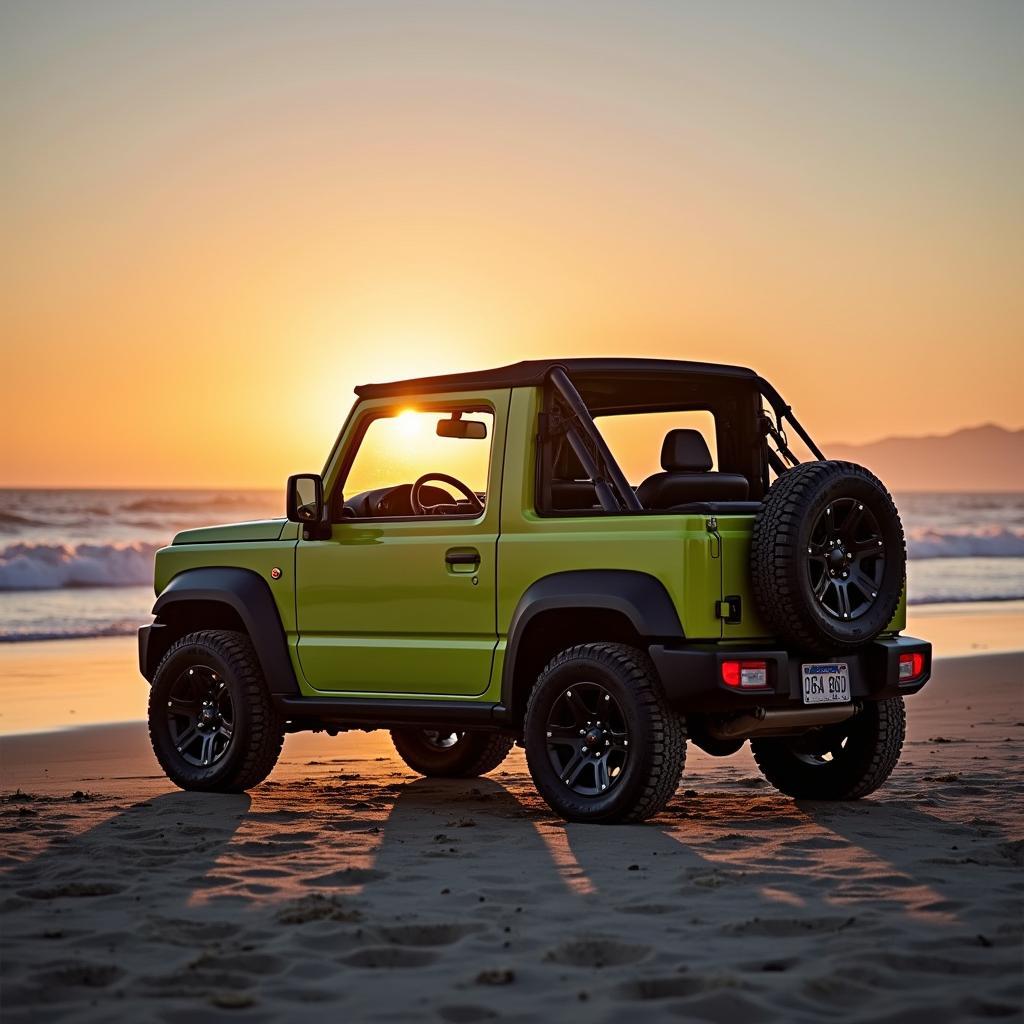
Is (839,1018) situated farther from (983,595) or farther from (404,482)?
(983,595)

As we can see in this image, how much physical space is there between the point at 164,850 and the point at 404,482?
2.39 metres

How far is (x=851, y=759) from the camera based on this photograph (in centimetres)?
809

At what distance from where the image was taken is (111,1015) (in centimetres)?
433

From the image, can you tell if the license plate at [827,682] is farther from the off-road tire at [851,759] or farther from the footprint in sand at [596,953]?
the footprint in sand at [596,953]

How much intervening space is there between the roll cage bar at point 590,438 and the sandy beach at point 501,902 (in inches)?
54.6

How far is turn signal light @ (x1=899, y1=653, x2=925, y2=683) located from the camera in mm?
7539

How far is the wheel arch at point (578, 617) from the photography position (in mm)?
6980

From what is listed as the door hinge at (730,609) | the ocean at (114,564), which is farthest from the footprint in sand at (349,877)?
the ocean at (114,564)

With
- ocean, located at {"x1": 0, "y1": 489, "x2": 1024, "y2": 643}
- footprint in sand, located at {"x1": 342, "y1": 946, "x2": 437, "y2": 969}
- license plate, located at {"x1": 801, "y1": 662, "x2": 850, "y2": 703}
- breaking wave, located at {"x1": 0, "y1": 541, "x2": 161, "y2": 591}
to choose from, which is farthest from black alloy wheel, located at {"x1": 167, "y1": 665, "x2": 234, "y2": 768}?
breaking wave, located at {"x1": 0, "y1": 541, "x2": 161, "y2": 591}

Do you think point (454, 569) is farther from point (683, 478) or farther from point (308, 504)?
point (683, 478)

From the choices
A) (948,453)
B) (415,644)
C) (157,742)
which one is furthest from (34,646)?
(948,453)

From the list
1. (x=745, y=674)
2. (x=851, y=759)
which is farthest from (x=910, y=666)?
(x=745, y=674)

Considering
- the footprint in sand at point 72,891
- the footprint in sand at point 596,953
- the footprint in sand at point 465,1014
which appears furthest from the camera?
the footprint in sand at point 72,891

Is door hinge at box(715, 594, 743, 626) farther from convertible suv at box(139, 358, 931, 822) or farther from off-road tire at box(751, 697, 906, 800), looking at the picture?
off-road tire at box(751, 697, 906, 800)
